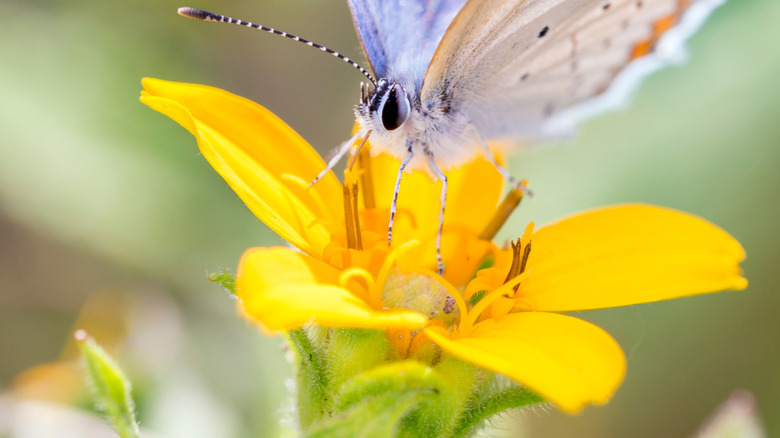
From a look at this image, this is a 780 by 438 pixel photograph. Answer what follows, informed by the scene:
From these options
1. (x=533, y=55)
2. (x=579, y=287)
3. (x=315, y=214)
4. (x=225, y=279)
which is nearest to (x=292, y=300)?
(x=225, y=279)

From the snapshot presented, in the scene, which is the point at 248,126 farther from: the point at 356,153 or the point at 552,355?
the point at 552,355

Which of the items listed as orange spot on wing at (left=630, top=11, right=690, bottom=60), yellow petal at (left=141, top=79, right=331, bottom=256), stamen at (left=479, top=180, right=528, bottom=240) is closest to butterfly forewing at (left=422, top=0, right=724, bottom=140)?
orange spot on wing at (left=630, top=11, right=690, bottom=60)

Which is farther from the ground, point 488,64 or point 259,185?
point 488,64

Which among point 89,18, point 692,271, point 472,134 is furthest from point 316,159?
point 89,18

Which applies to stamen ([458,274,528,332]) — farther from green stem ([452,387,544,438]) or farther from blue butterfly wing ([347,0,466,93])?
blue butterfly wing ([347,0,466,93])

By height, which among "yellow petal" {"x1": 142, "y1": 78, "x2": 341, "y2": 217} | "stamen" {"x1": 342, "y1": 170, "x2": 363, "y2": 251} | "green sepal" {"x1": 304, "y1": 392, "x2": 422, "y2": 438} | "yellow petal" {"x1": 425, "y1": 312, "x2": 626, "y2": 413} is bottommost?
"green sepal" {"x1": 304, "y1": 392, "x2": 422, "y2": 438}
